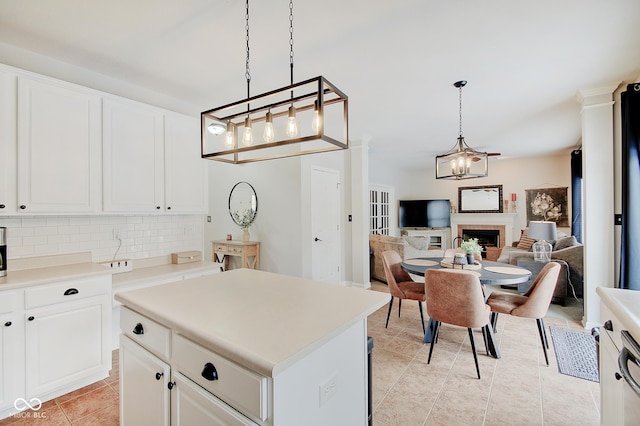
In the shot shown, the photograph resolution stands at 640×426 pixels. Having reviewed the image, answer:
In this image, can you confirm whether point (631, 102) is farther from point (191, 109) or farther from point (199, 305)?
point (191, 109)

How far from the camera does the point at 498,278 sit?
2619 millimetres

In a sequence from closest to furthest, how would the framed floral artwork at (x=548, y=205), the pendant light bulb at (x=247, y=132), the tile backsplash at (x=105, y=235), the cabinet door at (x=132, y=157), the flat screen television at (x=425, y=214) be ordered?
the pendant light bulb at (x=247, y=132)
the tile backsplash at (x=105, y=235)
the cabinet door at (x=132, y=157)
the framed floral artwork at (x=548, y=205)
the flat screen television at (x=425, y=214)

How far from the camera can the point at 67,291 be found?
213 cm

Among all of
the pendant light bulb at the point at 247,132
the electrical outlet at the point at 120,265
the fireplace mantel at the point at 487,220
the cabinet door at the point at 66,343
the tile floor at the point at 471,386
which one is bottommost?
the tile floor at the point at 471,386

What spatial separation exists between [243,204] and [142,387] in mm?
3568

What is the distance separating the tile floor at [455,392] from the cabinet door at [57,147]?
1.47 metres

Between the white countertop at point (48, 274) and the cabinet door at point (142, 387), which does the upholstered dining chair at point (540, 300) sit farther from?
the white countertop at point (48, 274)

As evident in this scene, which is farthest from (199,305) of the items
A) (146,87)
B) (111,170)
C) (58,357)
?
(146,87)

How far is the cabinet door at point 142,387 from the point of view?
136 cm

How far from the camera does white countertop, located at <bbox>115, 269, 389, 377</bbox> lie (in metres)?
1.01

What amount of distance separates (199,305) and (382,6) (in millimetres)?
2042

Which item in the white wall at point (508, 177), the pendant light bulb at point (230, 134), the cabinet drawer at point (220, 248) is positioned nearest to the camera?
the pendant light bulb at point (230, 134)

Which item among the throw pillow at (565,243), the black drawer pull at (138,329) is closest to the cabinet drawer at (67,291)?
the black drawer pull at (138,329)

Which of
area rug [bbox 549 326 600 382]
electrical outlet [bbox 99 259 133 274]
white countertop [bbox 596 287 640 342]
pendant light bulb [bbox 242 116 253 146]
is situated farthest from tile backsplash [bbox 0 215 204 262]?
area rug [bbox 549 326 600 382]
